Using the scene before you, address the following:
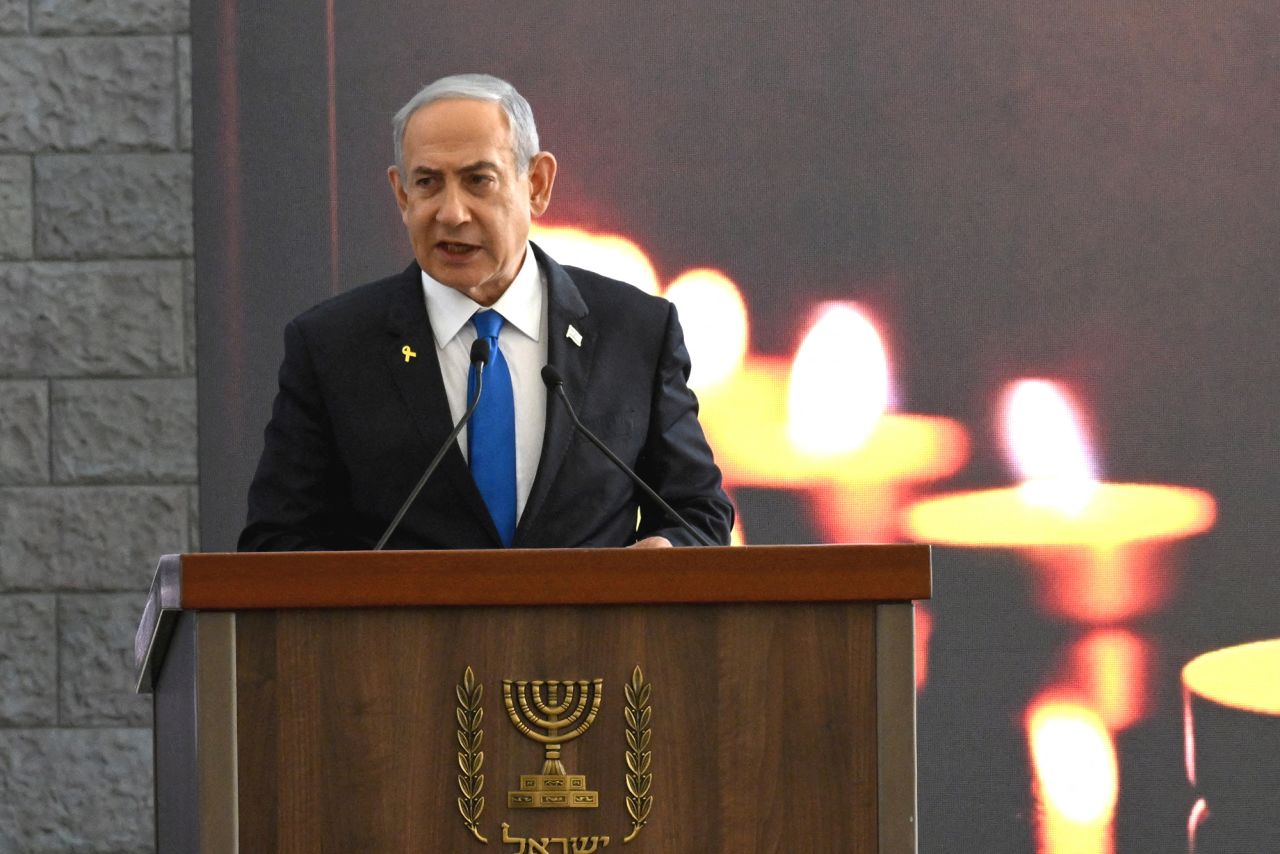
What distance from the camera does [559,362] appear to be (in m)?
1.91

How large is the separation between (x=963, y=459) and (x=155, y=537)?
4.66 feet

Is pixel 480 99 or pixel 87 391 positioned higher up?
pixel 480 99

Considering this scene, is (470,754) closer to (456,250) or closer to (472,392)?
(472,392)

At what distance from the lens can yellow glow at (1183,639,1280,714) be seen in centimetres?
301

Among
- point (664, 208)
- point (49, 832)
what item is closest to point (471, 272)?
point (664, 208)

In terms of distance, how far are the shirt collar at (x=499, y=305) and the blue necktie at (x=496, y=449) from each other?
0.29 ft

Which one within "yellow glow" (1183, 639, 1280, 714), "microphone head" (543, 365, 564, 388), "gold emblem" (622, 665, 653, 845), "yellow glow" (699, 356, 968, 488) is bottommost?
"yellow glow" (1183, 639, 1280, 714)

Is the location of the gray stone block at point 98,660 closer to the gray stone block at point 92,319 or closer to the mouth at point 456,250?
the gray stone block at point 92,319

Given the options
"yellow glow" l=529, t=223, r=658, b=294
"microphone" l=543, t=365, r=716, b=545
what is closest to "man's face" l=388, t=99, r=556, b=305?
"microphone" l=543, t=365, r=716, b=545

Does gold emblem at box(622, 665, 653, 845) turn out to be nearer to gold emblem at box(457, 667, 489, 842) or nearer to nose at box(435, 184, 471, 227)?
gold emblem at box(457, 667, 489, 842)

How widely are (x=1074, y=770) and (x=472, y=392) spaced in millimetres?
1641

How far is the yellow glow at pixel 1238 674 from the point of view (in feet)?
9.89

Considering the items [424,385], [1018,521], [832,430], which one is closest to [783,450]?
[832,430]

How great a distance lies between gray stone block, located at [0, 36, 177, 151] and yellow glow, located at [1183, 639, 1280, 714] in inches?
80.3
